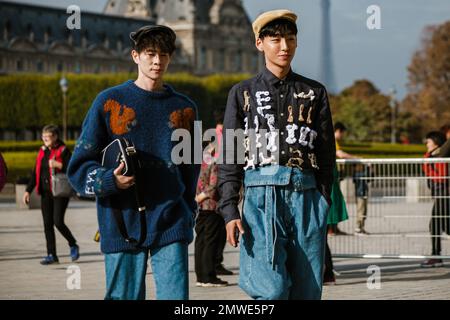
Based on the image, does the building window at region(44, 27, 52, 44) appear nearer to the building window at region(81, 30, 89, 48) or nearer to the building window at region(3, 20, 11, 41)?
the building window at region(3, 20, 11, 41)

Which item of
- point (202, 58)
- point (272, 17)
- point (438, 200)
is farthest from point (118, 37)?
point (272, 17)

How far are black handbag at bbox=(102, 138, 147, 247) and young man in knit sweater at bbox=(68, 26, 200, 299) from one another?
0.9 inches

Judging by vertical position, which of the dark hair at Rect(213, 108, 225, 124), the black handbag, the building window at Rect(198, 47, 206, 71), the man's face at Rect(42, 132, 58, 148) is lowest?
the black handbag

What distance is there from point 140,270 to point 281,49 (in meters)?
1.20

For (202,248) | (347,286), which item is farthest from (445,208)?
(202,248)

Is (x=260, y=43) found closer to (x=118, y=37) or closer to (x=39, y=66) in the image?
(x=39, y=66)

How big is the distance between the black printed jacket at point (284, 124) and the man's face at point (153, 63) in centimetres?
38

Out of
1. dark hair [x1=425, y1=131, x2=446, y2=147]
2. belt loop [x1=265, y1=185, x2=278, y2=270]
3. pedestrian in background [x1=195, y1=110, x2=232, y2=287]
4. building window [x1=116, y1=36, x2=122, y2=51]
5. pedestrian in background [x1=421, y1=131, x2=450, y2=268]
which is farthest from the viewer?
building window [x1=116, y1=36, x2=122, y2=51]

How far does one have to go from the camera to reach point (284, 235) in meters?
5.35

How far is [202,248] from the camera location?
1044 cm

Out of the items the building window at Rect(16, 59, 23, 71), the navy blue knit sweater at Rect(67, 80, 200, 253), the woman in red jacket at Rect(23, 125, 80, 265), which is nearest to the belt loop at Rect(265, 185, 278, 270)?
the navy blue knit sweater at Rect(67, 80, 200, 253)

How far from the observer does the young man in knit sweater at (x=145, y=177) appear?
525 centimetres

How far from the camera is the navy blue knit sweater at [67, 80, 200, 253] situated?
529 cm
